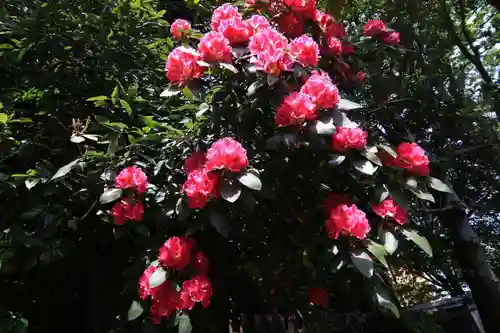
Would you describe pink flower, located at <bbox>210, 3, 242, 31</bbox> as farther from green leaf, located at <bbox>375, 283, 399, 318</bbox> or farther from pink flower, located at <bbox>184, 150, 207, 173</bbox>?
green leaf, located at <bbox>375, 283, 399, 318</bbox>

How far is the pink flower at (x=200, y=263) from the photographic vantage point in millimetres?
1863

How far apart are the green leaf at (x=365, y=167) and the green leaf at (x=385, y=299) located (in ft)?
1.36

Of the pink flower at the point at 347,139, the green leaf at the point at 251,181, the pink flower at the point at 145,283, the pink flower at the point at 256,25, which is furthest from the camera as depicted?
the pink flower at the point at 256,25

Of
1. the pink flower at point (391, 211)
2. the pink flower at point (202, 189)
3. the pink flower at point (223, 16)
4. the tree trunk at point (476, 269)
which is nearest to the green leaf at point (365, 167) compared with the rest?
the pink flower at point (391, 211)

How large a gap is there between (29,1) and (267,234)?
1.89 m

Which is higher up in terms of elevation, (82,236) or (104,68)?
(104,68)

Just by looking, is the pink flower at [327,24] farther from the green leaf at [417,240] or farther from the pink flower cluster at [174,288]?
the pink flower cluster at [174,288]

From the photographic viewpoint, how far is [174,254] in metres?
1.82

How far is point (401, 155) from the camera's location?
2.06 metres

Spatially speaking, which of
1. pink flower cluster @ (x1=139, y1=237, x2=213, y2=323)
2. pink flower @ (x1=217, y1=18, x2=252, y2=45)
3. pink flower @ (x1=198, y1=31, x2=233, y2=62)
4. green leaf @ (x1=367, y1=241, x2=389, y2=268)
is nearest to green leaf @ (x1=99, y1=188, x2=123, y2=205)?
pink flower cluster @ (x1=139, y1=237, x2=213, y2=323)

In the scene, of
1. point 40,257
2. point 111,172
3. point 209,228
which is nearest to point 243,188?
point 209,228

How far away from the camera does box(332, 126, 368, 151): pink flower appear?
1.89m

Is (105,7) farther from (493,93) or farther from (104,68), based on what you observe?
(493,93)

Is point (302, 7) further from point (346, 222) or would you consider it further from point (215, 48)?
point (346, 222)
